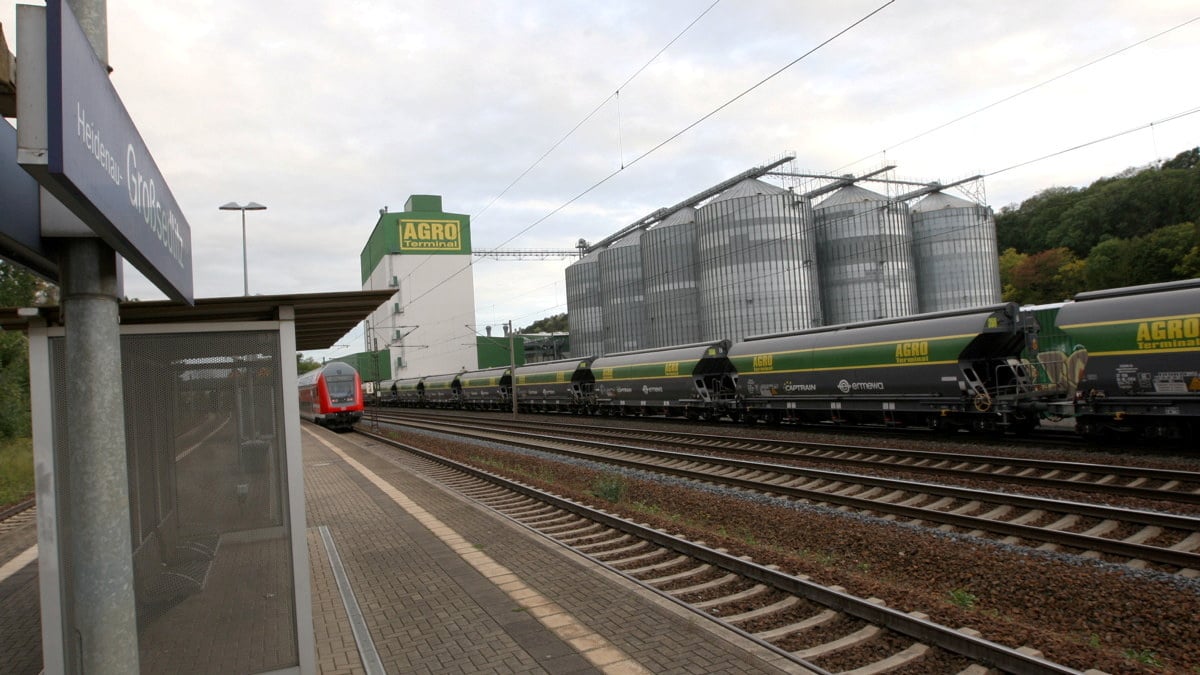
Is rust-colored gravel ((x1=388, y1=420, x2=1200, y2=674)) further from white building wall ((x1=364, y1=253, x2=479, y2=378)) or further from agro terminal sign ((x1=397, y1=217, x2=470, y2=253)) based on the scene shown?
agro terminal sign ((x1=397, y1=217, x2=470, y2=253))

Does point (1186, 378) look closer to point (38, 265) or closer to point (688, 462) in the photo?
point (688, 462)

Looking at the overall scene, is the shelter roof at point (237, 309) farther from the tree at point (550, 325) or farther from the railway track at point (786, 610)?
the tree at point (550, 325)

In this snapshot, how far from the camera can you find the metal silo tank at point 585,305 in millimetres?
82125

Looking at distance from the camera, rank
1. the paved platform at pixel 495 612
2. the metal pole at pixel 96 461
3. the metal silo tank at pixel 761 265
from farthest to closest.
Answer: the metal silo tank at pixel 761 265
the paved platform at pixel 495 612
the metal pole at pixel 96 461

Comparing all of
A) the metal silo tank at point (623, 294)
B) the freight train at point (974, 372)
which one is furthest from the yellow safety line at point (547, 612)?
the metal silo tank at point (623, 294)

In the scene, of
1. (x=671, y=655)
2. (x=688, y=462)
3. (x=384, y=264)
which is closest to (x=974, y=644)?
(x=671, y=655)

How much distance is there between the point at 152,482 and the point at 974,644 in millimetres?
5817

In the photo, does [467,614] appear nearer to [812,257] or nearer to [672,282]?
[812,257]

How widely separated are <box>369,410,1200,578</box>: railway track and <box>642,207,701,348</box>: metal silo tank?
174 ft

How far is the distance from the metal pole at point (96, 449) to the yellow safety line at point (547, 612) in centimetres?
299

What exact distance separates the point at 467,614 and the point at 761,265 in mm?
57864

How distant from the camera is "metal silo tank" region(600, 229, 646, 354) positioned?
75125mm

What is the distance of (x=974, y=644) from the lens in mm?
4832

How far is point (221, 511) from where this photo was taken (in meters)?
4.49
